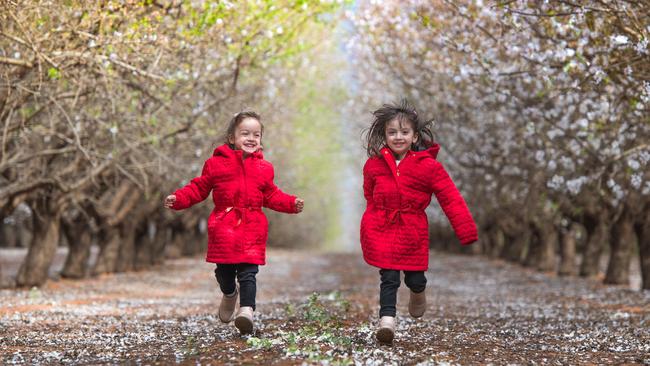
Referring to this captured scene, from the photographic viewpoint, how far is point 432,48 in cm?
1844

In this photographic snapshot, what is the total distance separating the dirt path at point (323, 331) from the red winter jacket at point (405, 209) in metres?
0.80

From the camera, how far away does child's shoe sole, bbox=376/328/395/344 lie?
6.68 m

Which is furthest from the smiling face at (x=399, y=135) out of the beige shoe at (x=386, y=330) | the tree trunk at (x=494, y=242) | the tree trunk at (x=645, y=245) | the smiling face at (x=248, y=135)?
the tree trunk at (x=494, y=242)

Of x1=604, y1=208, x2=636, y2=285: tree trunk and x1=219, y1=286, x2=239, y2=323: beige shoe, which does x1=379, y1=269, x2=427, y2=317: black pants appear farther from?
x1=604, y1=208, x2=636, y2=285: tree trunk

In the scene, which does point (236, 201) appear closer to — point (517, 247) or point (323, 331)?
point (323, 331)

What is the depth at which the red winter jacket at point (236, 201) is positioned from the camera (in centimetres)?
720

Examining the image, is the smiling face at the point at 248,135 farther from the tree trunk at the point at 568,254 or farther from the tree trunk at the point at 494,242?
the tree trunk at the point at 494,242

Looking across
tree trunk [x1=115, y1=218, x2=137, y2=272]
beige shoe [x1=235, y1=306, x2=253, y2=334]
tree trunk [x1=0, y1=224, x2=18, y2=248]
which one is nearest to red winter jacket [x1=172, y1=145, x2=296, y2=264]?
beige shoe [x1=235, y1=306, x2=253, y2=334]

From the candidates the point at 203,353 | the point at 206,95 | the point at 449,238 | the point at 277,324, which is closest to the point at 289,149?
the point at 206,95

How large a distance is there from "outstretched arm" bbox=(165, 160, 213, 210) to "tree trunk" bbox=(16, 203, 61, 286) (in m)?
11.3

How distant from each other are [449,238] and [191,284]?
32834mm

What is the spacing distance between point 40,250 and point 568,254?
1737 cm

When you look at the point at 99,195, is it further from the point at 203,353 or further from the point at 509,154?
the point at 203,353

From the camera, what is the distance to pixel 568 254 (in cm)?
2711
